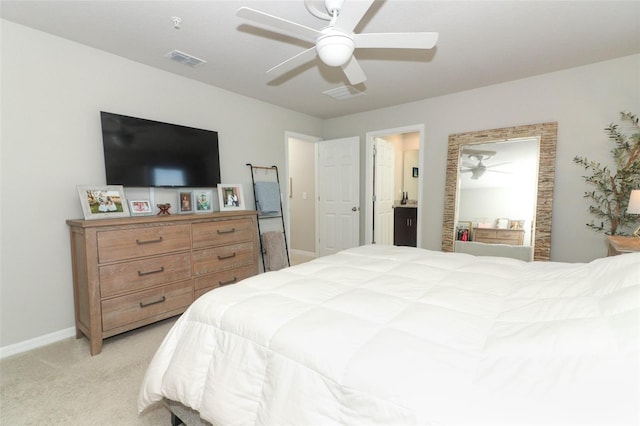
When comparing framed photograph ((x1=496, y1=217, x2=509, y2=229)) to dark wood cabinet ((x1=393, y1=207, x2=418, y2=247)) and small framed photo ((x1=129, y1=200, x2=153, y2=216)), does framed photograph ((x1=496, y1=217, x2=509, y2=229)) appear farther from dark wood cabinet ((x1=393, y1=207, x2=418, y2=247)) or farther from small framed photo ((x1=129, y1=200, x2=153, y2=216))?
small framed photo ((x1=129, y1=200, x2=153, y2=216))

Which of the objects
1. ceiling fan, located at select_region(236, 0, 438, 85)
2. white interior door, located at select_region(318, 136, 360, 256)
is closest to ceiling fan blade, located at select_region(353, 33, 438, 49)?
ceiling fan, located at select_region(236, 0, 438, 85)

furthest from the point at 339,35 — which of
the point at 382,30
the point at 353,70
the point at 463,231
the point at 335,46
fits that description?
the point at 463,231

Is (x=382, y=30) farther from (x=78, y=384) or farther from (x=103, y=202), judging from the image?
(x=78, y=384)

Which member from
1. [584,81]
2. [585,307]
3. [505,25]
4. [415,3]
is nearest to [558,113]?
[584,81]

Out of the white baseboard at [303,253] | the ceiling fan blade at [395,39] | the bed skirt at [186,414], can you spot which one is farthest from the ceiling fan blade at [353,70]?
the white baseboard at [303,253]

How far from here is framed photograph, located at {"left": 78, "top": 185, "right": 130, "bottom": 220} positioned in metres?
2.46

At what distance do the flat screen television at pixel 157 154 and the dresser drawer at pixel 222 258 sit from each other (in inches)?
32.4

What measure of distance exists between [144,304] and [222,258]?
32.2 inches

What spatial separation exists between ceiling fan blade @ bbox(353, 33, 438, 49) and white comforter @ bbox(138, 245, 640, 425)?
4.60ft

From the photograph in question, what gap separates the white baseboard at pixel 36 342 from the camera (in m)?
2.29

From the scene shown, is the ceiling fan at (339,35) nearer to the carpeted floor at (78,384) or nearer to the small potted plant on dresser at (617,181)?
the carpeted floor at (78,384)

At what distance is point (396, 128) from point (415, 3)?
2443 mm

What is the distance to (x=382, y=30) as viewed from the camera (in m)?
2.38

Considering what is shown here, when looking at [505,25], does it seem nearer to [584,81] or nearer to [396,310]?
[584,81]
